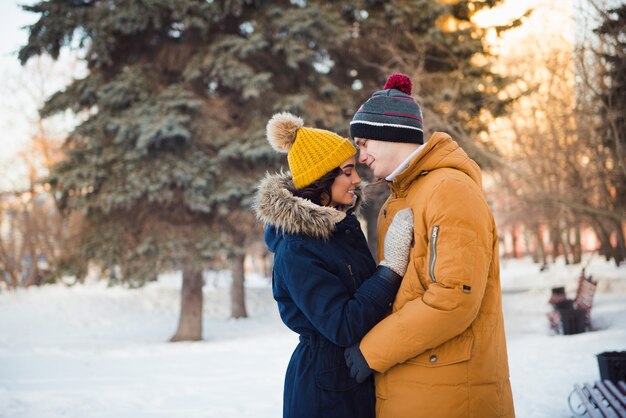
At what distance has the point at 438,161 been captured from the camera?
7.55ft

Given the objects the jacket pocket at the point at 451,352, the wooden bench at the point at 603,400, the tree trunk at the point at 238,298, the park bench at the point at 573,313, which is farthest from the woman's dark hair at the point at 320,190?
the tree trunk at the point at 238,298

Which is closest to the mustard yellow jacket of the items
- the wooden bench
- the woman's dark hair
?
the woman's dark hair

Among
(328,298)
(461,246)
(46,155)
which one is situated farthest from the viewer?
(46,155)

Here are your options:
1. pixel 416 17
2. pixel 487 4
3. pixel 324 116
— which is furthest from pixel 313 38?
pixel 487 4

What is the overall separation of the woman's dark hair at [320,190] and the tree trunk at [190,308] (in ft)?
37.1

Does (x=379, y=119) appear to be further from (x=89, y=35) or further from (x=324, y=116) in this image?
(x=89, y=35)

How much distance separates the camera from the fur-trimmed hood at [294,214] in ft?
7.82

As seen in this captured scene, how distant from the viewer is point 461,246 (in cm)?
206

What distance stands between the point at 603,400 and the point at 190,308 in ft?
33.7

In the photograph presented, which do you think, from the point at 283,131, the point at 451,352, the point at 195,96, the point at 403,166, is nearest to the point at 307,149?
the point at 283,131

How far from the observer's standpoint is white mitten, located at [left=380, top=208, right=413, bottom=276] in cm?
227

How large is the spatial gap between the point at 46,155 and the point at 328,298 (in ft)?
81.3

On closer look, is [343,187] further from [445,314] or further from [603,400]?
[603,400]

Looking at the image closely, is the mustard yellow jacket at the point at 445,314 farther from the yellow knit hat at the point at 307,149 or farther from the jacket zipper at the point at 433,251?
the yellow knit hat at the point at 307,149
